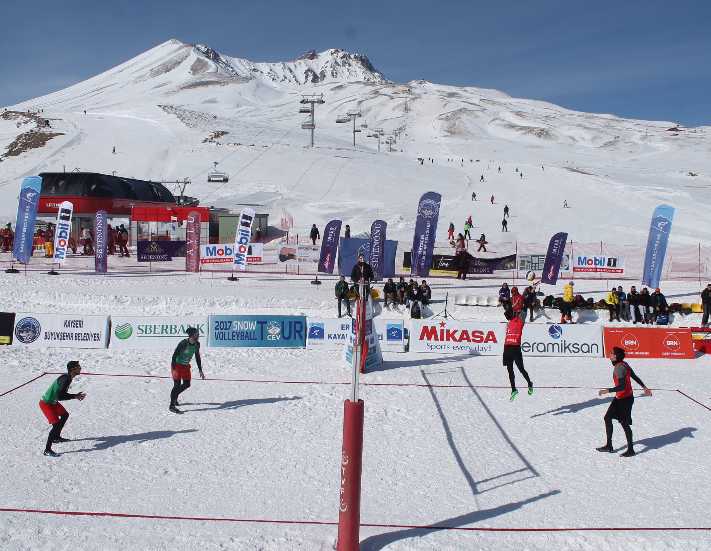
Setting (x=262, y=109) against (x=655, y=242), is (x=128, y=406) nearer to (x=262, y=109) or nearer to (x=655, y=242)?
(x=655, y=242)

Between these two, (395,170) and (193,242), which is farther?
(395,170)

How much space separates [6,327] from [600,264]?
20.6 metres

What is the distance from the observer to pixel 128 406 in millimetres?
10594

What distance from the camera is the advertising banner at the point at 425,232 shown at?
21.2m

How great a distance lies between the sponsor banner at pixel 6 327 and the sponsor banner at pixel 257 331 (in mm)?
4888

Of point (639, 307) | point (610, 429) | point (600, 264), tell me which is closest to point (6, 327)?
point (610, 429)

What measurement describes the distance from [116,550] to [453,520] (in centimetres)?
355

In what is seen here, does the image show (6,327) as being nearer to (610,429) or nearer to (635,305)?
(610,429)

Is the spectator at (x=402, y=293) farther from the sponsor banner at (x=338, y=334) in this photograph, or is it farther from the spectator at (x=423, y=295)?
the sponsor banner at (x=338, y=334)

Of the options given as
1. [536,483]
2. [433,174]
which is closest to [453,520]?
[536,483]

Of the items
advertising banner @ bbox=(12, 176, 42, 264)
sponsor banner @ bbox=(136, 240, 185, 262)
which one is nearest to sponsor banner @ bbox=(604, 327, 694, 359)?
sponsor banner @ bbox=(136, 240, 185, 262)

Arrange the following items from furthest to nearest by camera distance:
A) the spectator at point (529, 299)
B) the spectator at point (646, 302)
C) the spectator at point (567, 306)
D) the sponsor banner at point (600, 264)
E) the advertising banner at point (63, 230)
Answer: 1. the sponsor banner at point (600, 264)
2. the advertising banner at point (63, 230)
3. the spectator at point (646, 302)
4. the spectator at point (567, 306)
5. the spectator at point (529, 299)

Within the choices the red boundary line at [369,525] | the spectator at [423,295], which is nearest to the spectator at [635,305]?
the spectator at [423,295]

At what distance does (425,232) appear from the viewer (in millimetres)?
21516
